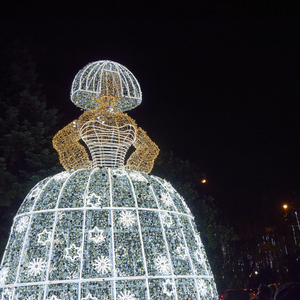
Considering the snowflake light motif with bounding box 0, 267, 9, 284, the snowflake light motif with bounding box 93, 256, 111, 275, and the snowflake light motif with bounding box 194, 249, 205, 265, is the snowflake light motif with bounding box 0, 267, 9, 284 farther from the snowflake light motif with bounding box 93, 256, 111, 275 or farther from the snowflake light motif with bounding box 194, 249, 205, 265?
the snowflake light motif with bounding box 194, 249, 205, 265

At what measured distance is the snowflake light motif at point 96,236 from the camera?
204 inches

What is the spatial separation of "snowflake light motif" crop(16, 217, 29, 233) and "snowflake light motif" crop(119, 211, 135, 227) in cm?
157

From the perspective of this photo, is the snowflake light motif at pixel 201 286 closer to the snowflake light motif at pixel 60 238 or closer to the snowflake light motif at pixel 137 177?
the snowflake light motif at pixel 137 177

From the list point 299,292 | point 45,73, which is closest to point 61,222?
point 299,292

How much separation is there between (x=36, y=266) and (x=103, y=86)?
14.1ft

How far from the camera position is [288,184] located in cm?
1484

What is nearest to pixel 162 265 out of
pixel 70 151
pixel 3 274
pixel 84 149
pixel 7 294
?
pixel 7 294

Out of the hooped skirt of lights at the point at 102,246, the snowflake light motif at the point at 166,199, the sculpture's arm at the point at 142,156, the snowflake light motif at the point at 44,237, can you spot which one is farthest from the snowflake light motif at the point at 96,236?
the sculpture's arm at the point at 142,156

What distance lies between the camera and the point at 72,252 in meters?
5.07

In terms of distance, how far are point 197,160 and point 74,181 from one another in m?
10.4

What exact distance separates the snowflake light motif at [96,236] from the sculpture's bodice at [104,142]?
75.7 inches

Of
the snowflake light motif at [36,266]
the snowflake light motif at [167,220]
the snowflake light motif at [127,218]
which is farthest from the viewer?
the snowflake light motif at [167,220]

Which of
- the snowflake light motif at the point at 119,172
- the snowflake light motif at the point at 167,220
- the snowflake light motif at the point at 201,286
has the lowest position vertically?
the snowflake light motif at the point at 201,286

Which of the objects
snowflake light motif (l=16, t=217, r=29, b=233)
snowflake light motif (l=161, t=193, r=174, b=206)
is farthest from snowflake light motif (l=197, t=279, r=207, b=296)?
snowflake light motif (l=16, t=217, r=29, b=233)
